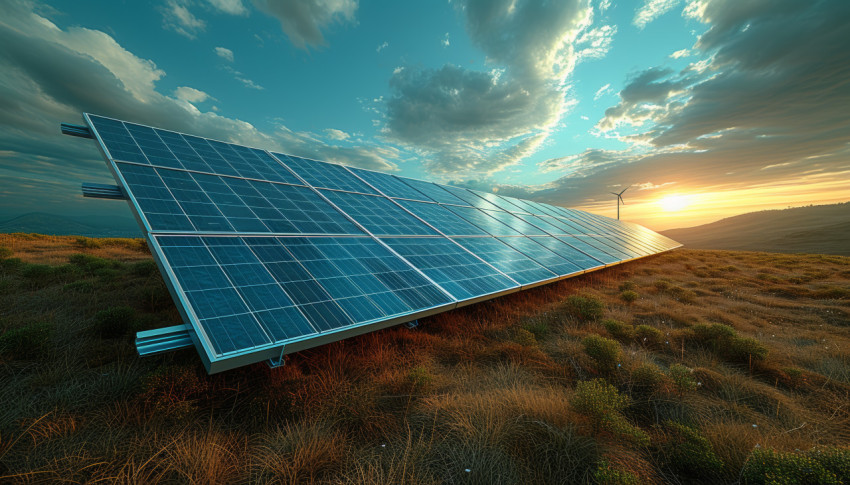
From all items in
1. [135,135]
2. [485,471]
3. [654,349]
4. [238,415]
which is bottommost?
[654,349]

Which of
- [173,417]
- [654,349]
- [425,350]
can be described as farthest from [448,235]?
[173,417]

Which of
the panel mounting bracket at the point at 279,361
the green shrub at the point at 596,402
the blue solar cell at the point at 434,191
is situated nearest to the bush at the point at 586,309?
the green shrub at the point at 596,402

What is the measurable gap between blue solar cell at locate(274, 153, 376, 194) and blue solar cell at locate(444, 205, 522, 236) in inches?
233

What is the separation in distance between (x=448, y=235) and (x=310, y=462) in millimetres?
10208

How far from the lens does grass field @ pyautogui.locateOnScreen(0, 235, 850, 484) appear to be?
454 cm

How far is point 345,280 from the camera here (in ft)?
25.0

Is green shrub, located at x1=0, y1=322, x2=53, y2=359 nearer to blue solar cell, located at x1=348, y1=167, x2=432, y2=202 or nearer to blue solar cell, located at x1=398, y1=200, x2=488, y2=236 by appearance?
blue solar cell, located at x1=398, y1=200, x2=488, y2=236

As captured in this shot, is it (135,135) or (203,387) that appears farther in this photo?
(135,135)

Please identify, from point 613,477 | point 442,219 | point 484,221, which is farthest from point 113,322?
point 484,221

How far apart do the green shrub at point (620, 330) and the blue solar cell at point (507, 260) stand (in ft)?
9.03

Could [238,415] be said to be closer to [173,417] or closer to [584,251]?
[173,417]

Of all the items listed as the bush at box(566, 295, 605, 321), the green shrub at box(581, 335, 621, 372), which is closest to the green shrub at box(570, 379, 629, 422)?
the green shrub at box(581, 335, 621, 372)

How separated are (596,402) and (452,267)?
19.5 ft

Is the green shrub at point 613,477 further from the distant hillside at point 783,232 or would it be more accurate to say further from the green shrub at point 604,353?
the distant hillside at point 783,232
